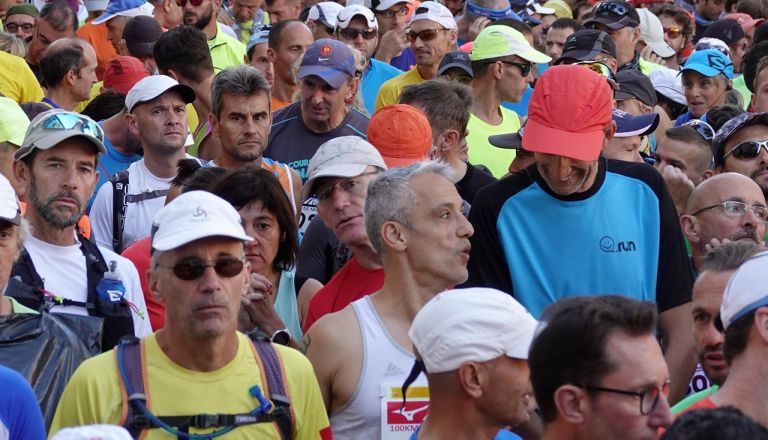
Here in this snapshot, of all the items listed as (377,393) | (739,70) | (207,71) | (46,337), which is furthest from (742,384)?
(739,70)

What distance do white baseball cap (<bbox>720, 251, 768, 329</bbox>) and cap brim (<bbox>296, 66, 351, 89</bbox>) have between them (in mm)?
4326

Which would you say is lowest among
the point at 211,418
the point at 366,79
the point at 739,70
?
the point at 739,70

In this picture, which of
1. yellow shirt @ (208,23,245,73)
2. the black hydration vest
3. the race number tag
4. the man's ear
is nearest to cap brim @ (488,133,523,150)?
the man's ear

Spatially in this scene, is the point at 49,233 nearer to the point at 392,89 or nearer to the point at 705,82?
the point at 392,89

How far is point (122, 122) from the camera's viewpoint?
315 inches

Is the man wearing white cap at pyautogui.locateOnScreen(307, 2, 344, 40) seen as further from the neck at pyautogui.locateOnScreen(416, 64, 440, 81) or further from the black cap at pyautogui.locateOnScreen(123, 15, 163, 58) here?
the black cap at pyautogui.locateOnScreen(123, 15, 163, 58)

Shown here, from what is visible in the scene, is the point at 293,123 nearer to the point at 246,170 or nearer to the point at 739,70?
the point at 246,170

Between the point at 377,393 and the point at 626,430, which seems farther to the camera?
the point at 377,393

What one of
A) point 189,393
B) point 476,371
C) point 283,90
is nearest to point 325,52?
point 283,90

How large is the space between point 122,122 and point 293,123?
3.36ft

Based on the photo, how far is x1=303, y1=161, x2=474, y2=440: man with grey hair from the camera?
4660 millimetres

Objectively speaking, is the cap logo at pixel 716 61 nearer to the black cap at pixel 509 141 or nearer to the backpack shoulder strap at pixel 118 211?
the black cap at pixel 509 141

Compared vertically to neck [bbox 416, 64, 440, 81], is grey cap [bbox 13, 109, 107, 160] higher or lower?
higher

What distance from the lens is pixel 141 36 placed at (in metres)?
10.3
